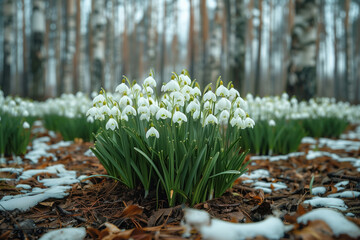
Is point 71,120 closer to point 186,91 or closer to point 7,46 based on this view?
point 186,91

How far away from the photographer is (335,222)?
1.13 meters

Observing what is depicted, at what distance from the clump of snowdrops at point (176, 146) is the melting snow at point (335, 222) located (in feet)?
1.65

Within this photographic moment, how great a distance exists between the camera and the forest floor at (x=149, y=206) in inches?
50.6

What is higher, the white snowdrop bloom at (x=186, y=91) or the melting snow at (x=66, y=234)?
the white snowdrop bloom at (x=186, y=91)

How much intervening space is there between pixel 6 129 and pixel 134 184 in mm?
1825

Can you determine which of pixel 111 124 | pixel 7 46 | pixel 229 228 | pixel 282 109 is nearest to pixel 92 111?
pixel 111 124

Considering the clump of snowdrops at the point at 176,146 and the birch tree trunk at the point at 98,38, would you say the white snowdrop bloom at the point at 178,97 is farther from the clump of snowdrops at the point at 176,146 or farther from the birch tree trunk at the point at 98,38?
the birch tree trunk at the point at 98,38

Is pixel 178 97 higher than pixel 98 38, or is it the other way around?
pixel 98 38

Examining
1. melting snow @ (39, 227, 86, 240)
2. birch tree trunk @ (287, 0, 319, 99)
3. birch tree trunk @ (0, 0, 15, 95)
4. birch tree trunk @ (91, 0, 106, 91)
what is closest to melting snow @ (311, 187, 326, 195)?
melting snow @ (39, 227, 86, 240)

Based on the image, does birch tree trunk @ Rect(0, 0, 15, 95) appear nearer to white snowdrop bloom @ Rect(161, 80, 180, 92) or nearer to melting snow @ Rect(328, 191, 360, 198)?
white snowdrop bloom @ Rect(161, 80, 180, 92)

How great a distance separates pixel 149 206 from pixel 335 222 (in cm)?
97

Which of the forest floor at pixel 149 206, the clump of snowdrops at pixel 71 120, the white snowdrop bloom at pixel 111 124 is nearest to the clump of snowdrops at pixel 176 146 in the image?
the white snowdrop bloom at pixel 111 124

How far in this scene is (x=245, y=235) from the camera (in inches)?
39.4

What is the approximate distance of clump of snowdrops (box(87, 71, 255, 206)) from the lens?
1.55m
